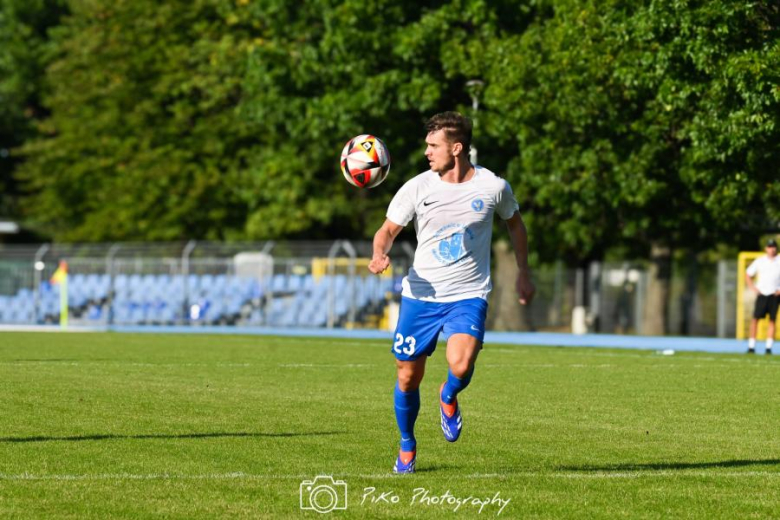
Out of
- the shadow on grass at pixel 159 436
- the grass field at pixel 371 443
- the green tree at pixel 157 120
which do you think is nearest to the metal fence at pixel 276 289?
the green tree at pixel 157 120

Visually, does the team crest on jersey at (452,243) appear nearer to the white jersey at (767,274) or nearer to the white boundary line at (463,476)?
the white boundary line at (463,476)

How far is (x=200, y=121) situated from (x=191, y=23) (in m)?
3.50

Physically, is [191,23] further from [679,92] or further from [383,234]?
[383,234]

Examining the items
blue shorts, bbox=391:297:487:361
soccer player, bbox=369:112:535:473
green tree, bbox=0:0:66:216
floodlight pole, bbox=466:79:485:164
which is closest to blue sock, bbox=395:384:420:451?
soccer player, bbox=369:112:535:473

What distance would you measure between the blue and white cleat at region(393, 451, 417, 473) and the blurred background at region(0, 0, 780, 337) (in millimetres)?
17576

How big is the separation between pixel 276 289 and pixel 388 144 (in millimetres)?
5543

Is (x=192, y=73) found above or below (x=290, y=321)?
above

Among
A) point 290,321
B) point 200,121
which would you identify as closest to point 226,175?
point 200,121

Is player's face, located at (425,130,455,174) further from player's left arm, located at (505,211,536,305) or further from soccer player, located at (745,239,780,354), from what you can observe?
soccer player, located at (745,239,780,354)

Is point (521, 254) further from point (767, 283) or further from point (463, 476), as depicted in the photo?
point (767, 283)

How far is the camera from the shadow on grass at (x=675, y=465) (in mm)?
9170

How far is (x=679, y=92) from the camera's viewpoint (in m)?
27.4

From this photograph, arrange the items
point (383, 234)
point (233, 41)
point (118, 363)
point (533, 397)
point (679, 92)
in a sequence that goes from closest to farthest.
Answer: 1. point (383, 234)
2. point (533, 397)
3. point (118, 363)
4. point (679, 92)
5. point (233, 41)

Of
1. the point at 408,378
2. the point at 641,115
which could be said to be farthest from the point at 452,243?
the point at 641,115
